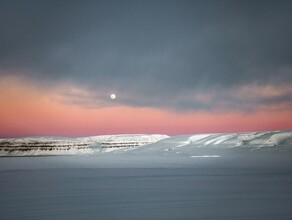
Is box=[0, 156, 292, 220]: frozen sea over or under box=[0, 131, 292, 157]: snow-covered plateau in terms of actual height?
under

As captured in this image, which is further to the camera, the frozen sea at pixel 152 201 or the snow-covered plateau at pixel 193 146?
the snow-covered plateau at pixel 193 146

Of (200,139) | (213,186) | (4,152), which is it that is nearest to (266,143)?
(200,139)

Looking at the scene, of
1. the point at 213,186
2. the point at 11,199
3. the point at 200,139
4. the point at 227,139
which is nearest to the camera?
the point at 11,199

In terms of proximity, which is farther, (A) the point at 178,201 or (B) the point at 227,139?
(B) the point at 227,139

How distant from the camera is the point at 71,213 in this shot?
13102 mm

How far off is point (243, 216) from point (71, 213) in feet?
20.4

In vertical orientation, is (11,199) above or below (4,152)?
below

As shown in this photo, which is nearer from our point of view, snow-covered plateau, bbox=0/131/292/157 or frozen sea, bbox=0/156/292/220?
frozen sea, bbox=0/156/292/220

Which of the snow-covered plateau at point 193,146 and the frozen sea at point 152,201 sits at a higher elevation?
the snow-covered plateau at point 193,146

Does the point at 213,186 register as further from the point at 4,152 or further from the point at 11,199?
the point at 4,152

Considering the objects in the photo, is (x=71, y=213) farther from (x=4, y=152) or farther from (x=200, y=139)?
(x=4, y=152)

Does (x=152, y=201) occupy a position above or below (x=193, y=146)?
below

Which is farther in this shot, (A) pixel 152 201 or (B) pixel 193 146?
(B) pixel 193 146

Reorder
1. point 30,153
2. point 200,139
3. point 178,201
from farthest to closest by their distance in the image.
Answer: point 30,153 < point 200,139 < point 178,201
